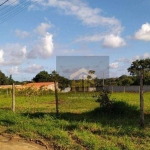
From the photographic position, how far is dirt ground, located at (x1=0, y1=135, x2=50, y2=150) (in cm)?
586

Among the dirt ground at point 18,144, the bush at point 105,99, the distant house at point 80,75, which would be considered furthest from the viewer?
the distant house at point 80,75

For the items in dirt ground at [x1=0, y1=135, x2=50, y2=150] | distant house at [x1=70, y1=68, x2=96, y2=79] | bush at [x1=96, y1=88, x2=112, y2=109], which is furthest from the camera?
distant house at [x1=70, y1=68, x2=96, y2=79]

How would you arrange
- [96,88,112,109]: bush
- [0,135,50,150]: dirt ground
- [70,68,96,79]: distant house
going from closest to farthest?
1. [0,135,50,150]: dirt ground
2. [96,88,112,109]: bush
3. [70,68,96,79]: distant house

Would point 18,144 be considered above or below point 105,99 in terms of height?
below

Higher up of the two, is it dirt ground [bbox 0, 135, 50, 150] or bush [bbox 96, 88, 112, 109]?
bush [bbox 96, 88, 112, 109]

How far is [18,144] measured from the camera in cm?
615

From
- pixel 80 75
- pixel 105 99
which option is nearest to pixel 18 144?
pixel 105 99

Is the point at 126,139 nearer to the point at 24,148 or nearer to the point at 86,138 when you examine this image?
the point at 86,138

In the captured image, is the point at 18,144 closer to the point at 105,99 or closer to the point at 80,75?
the point at 105,99

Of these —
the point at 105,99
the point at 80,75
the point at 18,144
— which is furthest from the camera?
the point at 80,75

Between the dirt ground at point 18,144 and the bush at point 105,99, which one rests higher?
the bush at point 105,99

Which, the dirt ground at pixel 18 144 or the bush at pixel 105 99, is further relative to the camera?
the bush at pixel 105 99

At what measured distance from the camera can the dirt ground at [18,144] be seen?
5.86m

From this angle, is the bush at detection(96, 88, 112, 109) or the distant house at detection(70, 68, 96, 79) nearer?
the bush at detection(96, 88, 112, 109)
